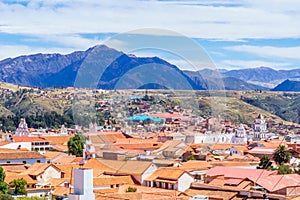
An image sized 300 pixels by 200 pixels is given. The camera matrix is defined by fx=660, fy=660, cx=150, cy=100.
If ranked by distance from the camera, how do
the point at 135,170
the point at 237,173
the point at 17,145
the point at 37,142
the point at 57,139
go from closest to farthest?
1. the point at 135,170
2. the point at 237,173
3. the point at 17,145
4. the point at 37,142
5. the point at 57,139

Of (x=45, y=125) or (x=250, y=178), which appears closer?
(x=250, y=178)

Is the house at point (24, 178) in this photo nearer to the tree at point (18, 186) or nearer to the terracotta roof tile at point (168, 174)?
the tree at point (18, 186)

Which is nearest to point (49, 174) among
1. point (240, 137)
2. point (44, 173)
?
point (44, 173)

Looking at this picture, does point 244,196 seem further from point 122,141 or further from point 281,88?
point 281,88

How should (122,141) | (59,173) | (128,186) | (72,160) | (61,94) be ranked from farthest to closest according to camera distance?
(61,94) → (72,160) → (59,173) → (128,186) → (122,141)

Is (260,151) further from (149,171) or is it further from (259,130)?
(259,130)

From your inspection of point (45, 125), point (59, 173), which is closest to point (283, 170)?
point (59, 173)

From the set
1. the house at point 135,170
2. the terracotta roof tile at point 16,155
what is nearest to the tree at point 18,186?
the house at point 135,170

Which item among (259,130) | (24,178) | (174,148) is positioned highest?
(259,130)
